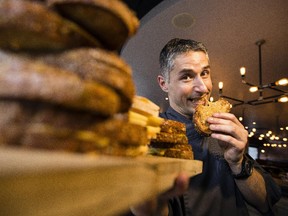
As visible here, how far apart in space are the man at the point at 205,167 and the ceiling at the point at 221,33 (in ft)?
8.71

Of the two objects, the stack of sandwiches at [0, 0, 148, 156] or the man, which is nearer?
the stack of sandwiches at [0, 0, 148, 156]

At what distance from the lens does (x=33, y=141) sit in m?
0.53

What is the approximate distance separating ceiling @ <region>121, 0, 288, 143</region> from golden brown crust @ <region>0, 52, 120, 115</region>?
14.4ft

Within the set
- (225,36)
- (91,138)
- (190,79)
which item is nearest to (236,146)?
(190,79)

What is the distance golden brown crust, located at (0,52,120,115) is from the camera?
51cm

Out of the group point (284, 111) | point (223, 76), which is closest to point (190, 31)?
point (223, 76)

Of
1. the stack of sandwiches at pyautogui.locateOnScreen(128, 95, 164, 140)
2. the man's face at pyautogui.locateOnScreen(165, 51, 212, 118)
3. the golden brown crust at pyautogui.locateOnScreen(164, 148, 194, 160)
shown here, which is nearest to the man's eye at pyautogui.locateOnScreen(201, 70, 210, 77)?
the man's face at pyautogui.locateOnScreen(165, 51, 212, 118)

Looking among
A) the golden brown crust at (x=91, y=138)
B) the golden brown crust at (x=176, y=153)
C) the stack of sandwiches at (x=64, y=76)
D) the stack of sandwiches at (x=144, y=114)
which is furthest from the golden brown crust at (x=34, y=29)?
the golden brown crust at (x=176, y=153)

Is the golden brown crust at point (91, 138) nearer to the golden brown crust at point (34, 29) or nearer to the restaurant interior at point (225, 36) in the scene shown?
the golden brown crust at point (34, 29)

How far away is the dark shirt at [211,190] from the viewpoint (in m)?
2.18

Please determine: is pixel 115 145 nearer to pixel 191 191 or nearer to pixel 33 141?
pixel 33 141

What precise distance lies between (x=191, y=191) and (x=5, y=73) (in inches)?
Answer: 80.8

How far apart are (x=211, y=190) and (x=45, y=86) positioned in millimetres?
2158

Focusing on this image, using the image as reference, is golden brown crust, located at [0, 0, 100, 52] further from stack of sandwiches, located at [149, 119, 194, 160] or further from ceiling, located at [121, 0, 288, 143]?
ceiling, located at [121, 0, 288, 143]
